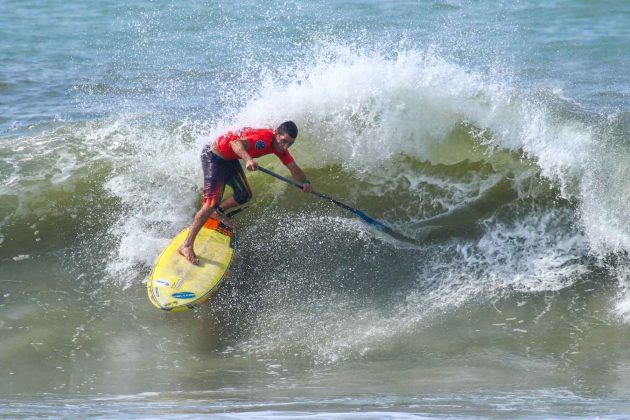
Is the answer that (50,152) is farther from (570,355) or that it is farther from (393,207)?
(570,355)

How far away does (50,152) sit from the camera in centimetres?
967

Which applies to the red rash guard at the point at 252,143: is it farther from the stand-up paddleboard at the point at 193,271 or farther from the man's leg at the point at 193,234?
the stand-up paddleboard at the point at 193,271

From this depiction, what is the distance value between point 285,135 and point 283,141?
82mm

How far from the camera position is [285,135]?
726 cm

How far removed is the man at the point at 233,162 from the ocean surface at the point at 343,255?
60 cm

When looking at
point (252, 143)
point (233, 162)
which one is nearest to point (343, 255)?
point (233, 162)

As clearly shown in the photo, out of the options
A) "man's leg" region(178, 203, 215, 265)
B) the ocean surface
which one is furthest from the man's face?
the ocean surface

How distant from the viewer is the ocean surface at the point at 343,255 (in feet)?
20.0

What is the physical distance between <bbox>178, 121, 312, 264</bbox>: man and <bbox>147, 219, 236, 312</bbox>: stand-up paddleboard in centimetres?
9

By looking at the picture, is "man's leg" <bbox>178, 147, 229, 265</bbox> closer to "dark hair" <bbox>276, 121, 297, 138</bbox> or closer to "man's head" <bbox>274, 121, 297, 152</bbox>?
"man's head" <bbox>274, 121, 297, 152</bbox>

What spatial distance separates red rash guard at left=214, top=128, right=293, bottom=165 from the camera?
7.38 meters

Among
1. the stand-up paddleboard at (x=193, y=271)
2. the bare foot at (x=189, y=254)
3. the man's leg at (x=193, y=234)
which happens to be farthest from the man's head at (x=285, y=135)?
the bare foot at (x=189, y=254)

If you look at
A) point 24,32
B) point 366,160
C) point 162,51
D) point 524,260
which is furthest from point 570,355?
point 24,32

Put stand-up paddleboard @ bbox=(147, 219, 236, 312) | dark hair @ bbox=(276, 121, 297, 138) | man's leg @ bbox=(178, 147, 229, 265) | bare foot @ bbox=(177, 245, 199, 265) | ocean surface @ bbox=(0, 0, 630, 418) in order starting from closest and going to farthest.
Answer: ocean surface @ bbox=(0, 0, 630, 418), stand-up paddleboard @ bbox=(147, 219, 236, 312), dark hair @ bbox=(276, 121, 297, 138), bare foot @ bbox=(177, 245, 199, 265), man's leg @ bbox=(178, 147, 229, 265)
